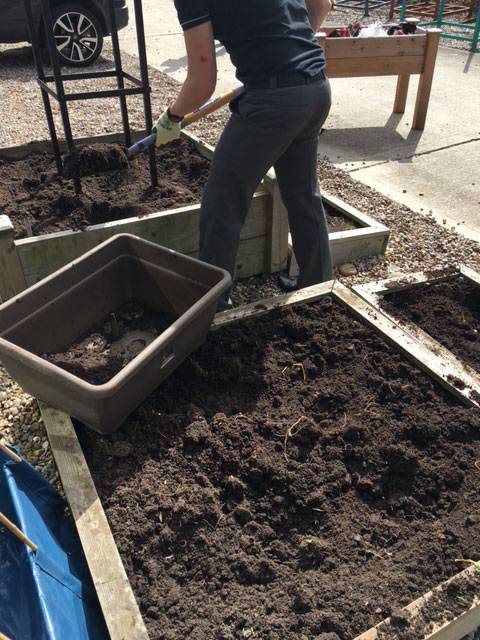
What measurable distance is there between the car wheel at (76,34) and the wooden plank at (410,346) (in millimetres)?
7019

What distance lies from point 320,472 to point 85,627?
910 millimetres

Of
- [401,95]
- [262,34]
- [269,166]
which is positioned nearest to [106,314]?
[269,166]

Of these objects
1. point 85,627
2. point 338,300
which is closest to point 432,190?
point 338,300

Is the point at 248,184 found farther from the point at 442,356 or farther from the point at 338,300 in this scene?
the point at 442,356

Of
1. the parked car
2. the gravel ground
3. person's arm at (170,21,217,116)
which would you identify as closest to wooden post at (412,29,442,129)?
the gravel ground

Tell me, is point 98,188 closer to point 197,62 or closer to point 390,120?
point 197,62

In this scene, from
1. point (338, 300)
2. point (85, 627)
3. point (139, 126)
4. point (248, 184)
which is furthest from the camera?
point (139, 126)

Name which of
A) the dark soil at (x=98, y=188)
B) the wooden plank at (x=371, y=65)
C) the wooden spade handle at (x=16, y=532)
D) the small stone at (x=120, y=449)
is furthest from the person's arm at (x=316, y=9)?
the wooden plank at (x=371, y=65)

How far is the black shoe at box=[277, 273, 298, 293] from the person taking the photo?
3498 millimetres

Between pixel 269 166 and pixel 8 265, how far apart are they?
1.40 meters

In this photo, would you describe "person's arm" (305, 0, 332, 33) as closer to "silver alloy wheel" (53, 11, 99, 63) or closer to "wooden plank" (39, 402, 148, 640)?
"wooden plank" (39, 402, 148, 640)

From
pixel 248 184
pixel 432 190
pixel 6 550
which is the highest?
pixel 248 184

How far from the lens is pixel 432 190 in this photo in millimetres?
4746

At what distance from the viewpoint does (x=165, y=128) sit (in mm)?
2684
